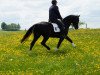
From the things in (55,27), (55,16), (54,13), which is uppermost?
(54,13)

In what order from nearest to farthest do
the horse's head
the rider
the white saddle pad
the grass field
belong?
1. the grass field
2. the white saddle pad
3. the rider
4. the horse's head

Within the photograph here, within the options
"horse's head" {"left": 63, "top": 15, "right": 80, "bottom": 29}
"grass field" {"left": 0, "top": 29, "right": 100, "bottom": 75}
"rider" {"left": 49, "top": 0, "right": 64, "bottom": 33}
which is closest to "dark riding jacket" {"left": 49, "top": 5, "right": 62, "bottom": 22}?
"rider" {"left": 49, "top": 0, "right": 64, "bottom": 33}

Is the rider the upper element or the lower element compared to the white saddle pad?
upper

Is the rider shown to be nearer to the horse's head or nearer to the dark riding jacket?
the dark riding jacket

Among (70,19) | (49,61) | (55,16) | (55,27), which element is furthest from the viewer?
(70,19)

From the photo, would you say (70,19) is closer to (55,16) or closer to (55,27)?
(55,16)

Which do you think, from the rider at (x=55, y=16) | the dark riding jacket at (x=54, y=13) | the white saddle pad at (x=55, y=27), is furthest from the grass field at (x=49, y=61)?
the dark riding jacket at (x=54, y=13)

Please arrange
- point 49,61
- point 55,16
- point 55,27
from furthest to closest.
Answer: point 55,16 → point 55,27 → point 49,61

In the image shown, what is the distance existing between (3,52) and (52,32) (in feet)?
12.8

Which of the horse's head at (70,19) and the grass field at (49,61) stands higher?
the horse's head at (70,19)

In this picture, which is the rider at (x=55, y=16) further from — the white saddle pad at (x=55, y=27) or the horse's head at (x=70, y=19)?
the horse's head at (x=70, y=19)

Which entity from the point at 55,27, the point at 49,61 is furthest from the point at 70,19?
the point at 49,61

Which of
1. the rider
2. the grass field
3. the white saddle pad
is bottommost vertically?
the grass field

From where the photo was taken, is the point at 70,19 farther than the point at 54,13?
Yes
